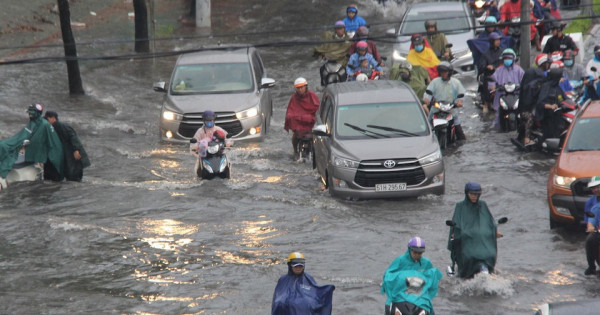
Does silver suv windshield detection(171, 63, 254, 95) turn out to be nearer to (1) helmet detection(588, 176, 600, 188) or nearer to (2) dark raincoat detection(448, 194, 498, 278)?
(1) helmet detection(588, 176, 600, 188)

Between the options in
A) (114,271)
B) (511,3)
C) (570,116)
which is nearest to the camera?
(114,271)

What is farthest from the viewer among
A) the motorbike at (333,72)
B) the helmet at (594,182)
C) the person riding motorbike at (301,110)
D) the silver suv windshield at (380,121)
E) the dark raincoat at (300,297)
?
the motorbike at (333,72)

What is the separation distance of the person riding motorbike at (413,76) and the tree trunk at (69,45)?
28.3 ft

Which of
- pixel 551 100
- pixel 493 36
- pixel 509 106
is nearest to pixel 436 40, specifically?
pixel 493 36

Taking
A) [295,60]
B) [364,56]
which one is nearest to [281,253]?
[364,56]

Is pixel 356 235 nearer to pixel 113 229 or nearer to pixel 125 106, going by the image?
pixel 113 229

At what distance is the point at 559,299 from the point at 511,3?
54.3 feet

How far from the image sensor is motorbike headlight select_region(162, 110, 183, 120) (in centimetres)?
2218

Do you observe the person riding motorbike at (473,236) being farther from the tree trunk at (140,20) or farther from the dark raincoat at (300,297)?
the tree trunk at (140,20)

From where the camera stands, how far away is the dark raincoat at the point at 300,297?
1072 centimetres

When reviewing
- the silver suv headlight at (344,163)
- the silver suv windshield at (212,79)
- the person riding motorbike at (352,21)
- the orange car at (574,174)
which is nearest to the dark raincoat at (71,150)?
the silver suv windshield at (212,79)

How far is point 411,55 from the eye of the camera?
78.4 feet

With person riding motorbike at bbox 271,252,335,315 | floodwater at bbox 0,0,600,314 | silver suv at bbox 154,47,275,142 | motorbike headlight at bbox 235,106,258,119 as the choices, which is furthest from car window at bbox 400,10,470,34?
person riding motorbike at bbox 271,252,335,315

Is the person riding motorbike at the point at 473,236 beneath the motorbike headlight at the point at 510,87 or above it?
beneath
